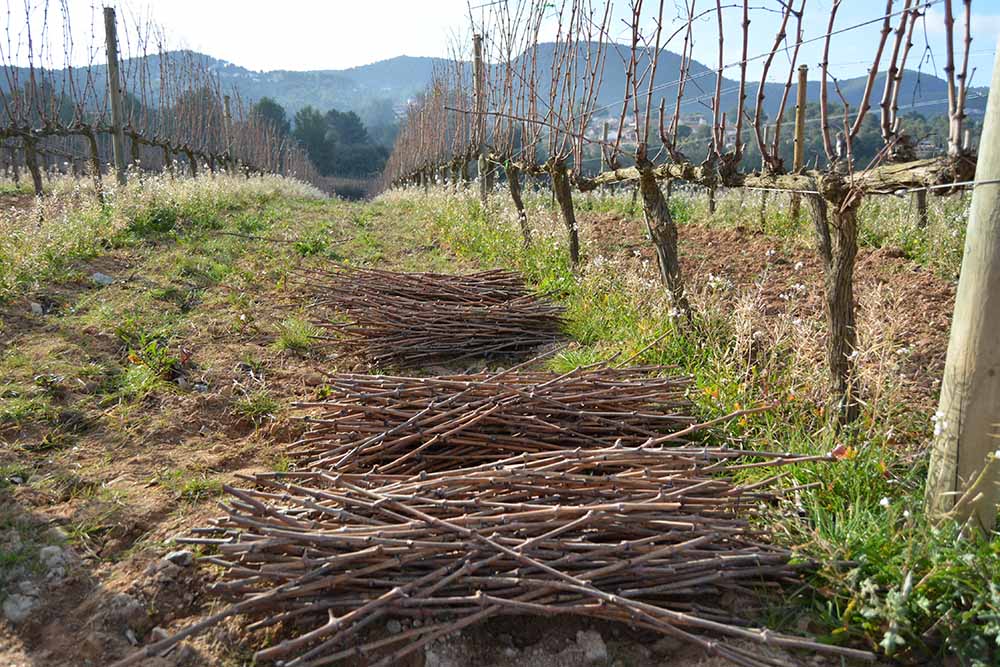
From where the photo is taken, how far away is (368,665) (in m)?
1.92

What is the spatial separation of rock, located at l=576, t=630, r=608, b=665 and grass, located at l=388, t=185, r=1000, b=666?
0.62 m

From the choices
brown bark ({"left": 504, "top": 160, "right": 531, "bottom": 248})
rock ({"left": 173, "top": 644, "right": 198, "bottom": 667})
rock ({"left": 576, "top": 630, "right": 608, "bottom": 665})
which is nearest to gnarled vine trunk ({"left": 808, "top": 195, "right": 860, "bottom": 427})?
rock ({"left": 576, "top": 630, "right": 608, "bottom": 665})

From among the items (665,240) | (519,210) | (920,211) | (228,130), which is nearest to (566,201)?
(519,210)

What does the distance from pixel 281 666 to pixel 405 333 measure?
3061mm

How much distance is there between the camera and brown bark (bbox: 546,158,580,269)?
7.24 meters

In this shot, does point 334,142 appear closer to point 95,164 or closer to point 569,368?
point 95,164

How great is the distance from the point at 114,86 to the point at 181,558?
13510 millimetres

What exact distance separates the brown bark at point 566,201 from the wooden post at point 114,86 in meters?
9.39

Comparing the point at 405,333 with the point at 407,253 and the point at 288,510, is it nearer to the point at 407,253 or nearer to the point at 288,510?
the point at 288,510

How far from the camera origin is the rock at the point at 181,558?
7.73 feet

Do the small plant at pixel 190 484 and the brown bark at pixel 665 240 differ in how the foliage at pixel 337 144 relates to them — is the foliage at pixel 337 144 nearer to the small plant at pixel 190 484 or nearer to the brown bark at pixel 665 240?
the brown bark at pixel 665 240

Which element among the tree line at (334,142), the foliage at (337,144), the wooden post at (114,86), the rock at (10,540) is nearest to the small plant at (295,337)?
the rock at (10,540)

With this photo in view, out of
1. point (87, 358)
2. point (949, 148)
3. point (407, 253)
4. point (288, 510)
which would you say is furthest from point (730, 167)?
point (407, 253)

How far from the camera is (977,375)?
6.89 ft
